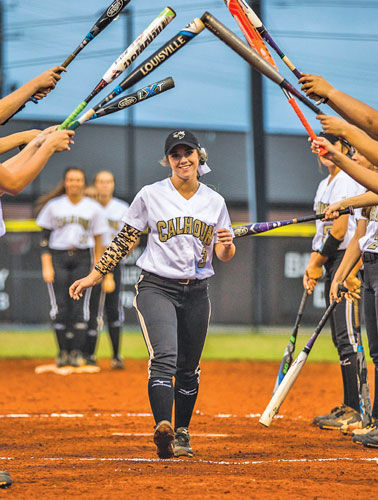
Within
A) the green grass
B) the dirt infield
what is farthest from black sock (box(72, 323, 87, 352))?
the green grass

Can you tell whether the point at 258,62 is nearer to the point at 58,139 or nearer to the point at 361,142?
the point at 361,142

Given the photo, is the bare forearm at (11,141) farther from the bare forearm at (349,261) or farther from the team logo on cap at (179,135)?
the bare forearm at (349,261)

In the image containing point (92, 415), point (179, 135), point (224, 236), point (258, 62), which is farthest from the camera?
point (92, 415)

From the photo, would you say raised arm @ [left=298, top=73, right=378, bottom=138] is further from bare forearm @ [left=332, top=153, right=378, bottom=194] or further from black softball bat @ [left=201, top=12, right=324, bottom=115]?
bare forearm @ [left=332, top=153, right=378, bottom=194]

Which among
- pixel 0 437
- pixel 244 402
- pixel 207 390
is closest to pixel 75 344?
pixel 207 390

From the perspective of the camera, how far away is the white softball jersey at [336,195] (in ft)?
21.8

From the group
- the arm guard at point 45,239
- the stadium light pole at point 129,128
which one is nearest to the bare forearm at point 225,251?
the arm guard at point 45,239

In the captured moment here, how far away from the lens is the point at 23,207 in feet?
64.7

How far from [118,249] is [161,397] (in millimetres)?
1076

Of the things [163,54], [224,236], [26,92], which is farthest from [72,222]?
[163,54]

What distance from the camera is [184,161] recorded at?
562cm

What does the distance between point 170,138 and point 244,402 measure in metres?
3.65

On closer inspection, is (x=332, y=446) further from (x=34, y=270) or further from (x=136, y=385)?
(x=34, y=270)

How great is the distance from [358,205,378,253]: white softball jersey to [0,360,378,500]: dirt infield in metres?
1.44
